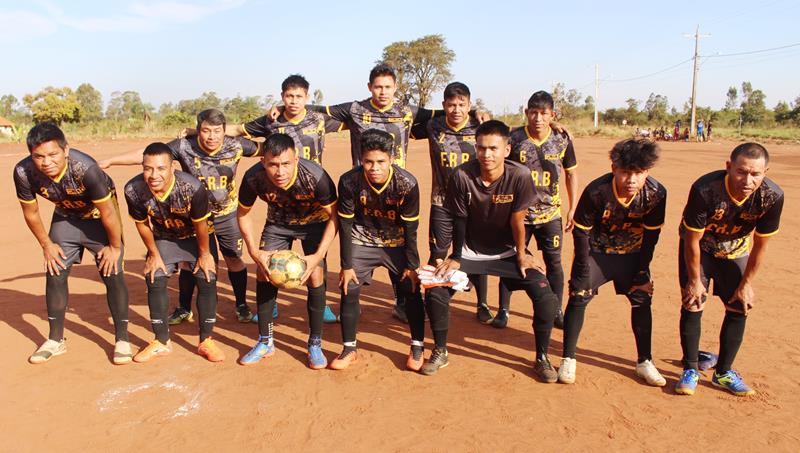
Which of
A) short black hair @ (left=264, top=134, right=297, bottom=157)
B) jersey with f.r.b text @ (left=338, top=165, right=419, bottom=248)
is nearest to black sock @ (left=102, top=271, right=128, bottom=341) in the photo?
short black hair @ (left=264, top=134, right=297, bottom=157)

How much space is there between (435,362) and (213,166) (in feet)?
9.89

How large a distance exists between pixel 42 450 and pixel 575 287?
417cm

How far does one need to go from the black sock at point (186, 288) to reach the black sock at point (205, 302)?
90cm

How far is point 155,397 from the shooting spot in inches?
186

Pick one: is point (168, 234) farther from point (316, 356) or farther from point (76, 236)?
point (316, 356)

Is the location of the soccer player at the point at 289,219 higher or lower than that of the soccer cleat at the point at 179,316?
higher

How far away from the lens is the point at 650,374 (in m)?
4.81

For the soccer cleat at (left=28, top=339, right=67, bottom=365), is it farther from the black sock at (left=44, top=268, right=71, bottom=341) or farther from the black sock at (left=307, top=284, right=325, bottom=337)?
the black sock at (left=307, top=284, right=325, bottom=337)

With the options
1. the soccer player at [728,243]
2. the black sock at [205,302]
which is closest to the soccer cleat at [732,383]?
the soccer player at [728,243]

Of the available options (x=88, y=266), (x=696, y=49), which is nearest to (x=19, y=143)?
(x=88, y=266)

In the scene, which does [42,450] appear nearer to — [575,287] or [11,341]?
[11,341]

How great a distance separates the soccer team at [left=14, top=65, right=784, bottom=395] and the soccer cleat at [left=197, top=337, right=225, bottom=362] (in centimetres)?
1

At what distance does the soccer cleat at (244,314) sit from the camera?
6477mm

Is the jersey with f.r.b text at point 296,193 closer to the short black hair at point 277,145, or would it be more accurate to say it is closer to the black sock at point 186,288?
the short black hair at point 277,145
